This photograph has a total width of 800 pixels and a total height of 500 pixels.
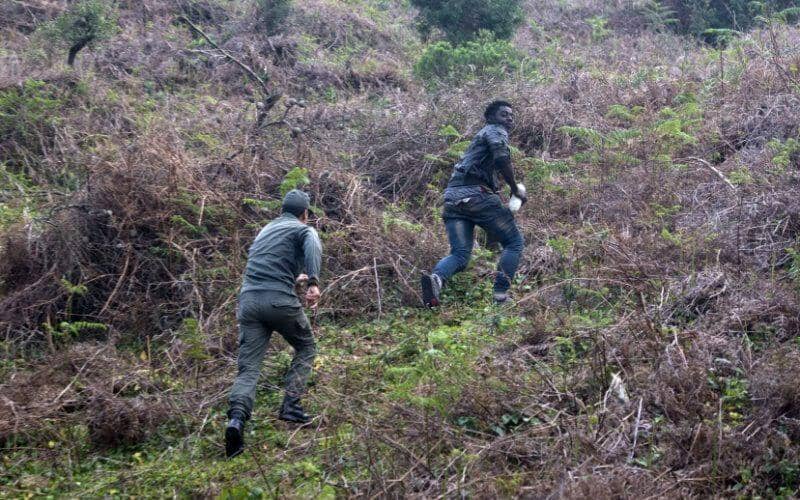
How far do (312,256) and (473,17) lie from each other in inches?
403

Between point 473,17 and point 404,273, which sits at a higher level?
point 473,17

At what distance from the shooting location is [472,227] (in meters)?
7.79

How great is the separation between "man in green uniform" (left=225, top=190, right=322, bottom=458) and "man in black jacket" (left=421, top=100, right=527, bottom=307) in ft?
6.36

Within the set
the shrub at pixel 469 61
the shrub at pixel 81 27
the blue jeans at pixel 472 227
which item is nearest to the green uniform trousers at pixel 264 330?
the blue jeans at pixel 472 227

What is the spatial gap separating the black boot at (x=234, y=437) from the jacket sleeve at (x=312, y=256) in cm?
107

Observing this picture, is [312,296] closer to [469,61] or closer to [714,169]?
[714,169]

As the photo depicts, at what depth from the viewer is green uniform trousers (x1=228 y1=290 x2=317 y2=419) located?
18.6ft

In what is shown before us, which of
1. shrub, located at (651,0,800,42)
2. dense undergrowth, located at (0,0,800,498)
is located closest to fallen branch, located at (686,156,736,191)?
dense undergrowth, located at (0,0,800,498)

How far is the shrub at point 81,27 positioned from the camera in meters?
13.2

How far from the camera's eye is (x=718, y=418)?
4.60 m

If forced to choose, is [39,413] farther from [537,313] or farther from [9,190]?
[9,190]

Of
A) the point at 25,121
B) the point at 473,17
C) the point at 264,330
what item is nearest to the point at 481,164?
the point at 264,330

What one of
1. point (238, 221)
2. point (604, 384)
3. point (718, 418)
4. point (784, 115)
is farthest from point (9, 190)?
point (784, 115)

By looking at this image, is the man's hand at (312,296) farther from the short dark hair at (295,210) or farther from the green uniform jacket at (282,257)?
the short dark hair at (295,210)
